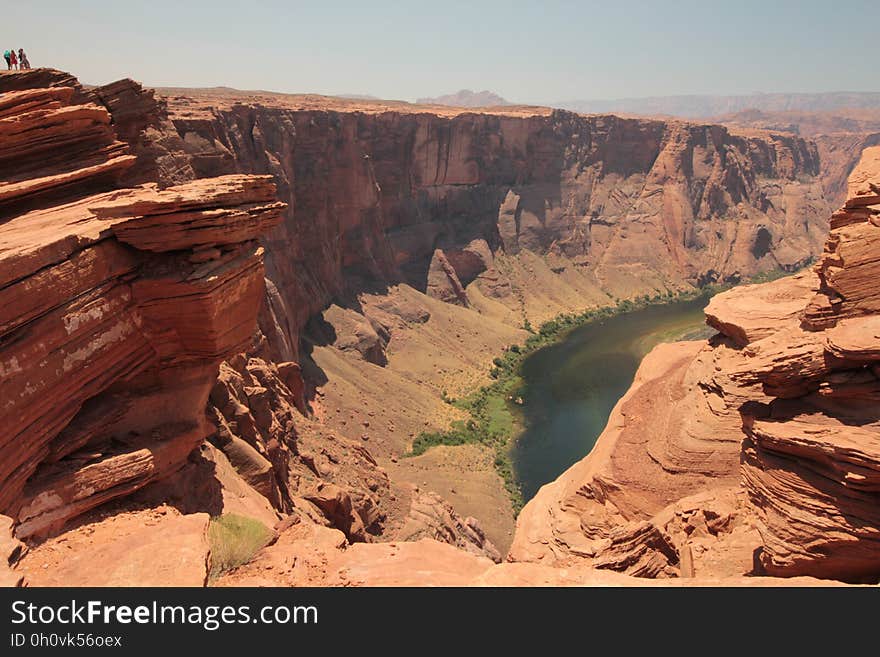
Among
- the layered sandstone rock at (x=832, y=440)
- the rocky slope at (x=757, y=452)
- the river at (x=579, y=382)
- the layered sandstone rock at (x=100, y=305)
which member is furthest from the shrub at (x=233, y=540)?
the river at (x=579, y=382)

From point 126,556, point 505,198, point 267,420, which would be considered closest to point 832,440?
point 126,556

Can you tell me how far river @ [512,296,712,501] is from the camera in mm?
47594

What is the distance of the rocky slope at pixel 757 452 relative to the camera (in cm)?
1330

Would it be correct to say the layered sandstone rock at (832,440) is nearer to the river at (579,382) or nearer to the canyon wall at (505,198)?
the river at (579,382)

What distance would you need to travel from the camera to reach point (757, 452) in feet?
51.6

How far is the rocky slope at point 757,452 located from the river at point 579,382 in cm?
1930

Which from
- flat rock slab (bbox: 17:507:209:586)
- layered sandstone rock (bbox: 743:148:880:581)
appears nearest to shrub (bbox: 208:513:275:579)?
flat rock slab (bbox: 17:507:209:586)

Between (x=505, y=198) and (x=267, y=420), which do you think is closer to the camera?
(x=267, y=420)

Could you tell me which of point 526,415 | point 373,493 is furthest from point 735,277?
point 373,493

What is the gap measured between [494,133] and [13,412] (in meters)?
80.6

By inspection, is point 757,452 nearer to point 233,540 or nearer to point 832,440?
point 832,440

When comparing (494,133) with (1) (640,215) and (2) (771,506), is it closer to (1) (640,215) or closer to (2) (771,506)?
(1) (640,215)

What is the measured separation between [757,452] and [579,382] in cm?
4627

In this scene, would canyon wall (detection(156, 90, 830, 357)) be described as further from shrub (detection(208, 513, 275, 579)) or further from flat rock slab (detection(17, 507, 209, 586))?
flat rock slab (detection(17, 507, 209, 586))
